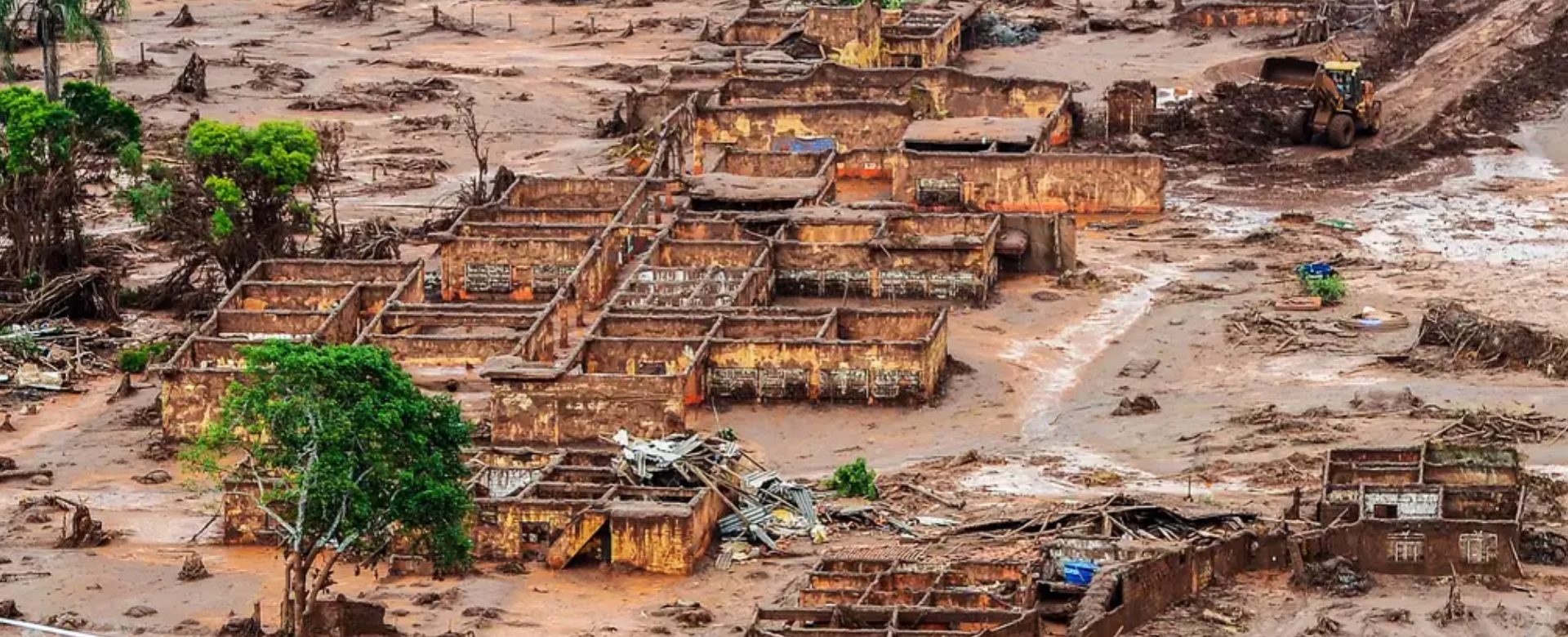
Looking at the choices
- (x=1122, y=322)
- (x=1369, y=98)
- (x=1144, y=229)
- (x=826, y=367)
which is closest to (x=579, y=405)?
(x=826, y=367)

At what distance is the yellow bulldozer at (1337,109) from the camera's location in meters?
73.2

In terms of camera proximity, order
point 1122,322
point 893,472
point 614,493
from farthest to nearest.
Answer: point 1122,322 → point 893,472 → point 614,493

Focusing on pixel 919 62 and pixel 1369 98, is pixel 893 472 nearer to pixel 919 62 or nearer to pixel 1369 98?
pixel 1369 98

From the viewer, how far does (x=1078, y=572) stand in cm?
4278

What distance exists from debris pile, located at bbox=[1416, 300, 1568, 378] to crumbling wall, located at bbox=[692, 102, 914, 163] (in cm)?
1862

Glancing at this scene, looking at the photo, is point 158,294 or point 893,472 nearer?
point 893,472

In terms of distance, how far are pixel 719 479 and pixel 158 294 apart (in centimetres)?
1789

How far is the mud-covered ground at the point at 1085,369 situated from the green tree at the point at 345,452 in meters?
1.28

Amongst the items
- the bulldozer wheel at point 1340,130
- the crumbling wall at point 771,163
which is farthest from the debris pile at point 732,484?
the bulldozer wheel at point 1340,130

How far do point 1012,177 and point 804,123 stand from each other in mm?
6780

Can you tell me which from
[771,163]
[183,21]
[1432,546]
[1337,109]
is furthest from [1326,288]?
[183,21]

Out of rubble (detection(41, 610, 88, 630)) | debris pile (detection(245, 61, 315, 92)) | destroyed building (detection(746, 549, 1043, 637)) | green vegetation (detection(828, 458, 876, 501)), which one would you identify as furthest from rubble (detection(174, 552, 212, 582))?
debris pile (detection(245, 61, 315, 92))

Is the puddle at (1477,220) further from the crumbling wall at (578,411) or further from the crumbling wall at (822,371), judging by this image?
the crumbling wall at (578,411)

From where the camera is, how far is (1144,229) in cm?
6644
